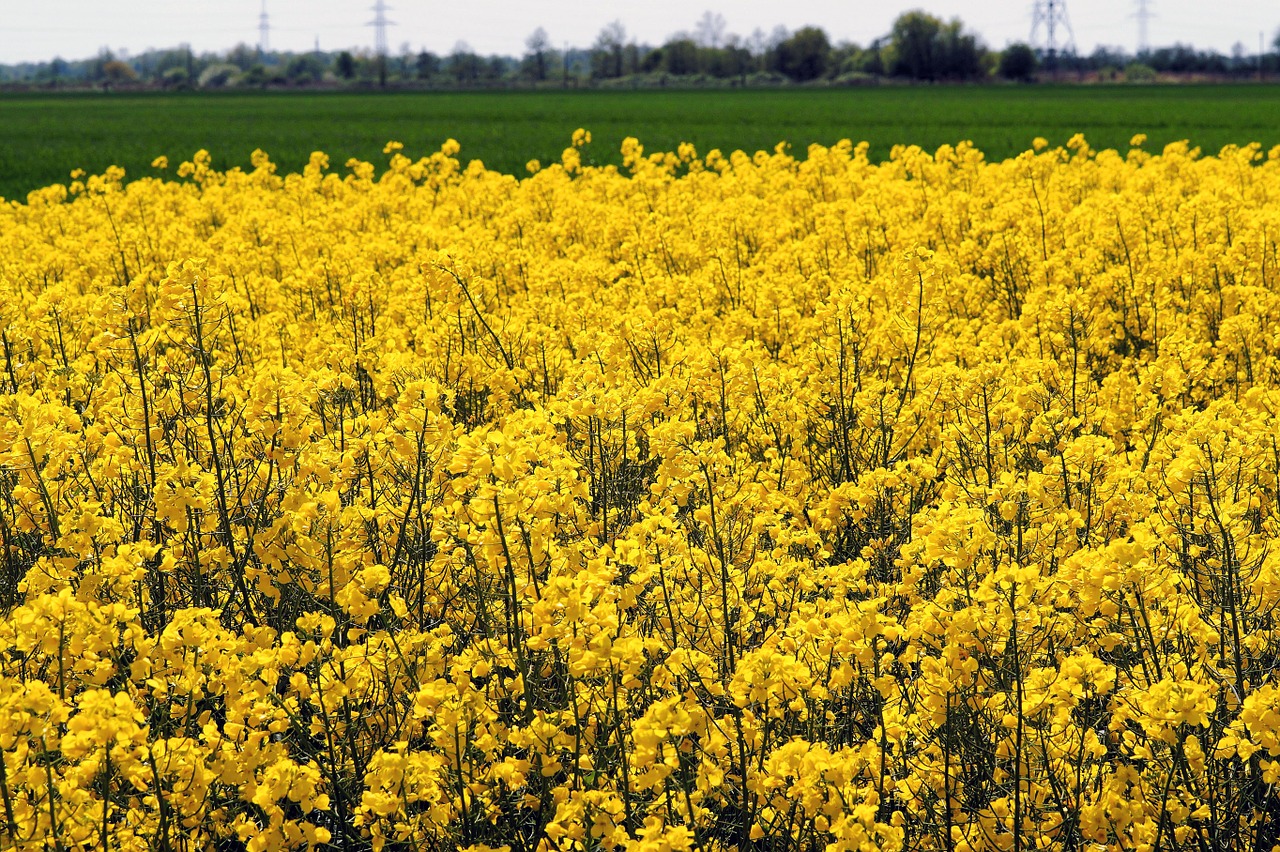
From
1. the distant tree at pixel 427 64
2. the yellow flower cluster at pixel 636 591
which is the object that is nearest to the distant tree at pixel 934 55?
the distant tree at pixel 427 64

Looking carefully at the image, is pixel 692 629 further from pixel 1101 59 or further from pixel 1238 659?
pixel 1101 59

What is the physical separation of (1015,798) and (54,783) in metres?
2.54

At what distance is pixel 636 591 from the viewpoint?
3734mm

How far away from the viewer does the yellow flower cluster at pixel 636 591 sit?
3.15 meters

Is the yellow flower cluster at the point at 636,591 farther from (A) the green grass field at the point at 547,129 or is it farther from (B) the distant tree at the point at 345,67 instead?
(B) the distant tree at the point at 345,67

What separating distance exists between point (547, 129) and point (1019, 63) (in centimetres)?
8752

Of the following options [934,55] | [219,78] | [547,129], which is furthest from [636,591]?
[219,78]

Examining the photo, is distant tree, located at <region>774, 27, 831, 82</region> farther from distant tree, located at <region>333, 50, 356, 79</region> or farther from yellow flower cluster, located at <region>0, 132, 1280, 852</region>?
yellow flower cluster, located at <region>0, 132, 1280, 852</region>

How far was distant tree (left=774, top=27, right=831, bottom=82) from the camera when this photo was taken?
129875 millimetres

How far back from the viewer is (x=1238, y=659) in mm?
3320

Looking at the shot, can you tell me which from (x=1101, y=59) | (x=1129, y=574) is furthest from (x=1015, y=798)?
(x=1101, y=59)

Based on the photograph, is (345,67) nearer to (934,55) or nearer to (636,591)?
(934,55)

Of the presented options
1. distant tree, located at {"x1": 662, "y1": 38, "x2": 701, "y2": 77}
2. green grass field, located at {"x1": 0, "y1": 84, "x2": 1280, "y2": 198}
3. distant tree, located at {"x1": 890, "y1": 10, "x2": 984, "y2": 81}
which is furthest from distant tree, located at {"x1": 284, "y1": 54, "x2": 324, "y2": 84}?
green grass field, located at {"x1": 0, "y1": 84, "x2": 1280, "y2": 198}

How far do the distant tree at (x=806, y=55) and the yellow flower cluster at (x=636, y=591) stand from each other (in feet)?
424
